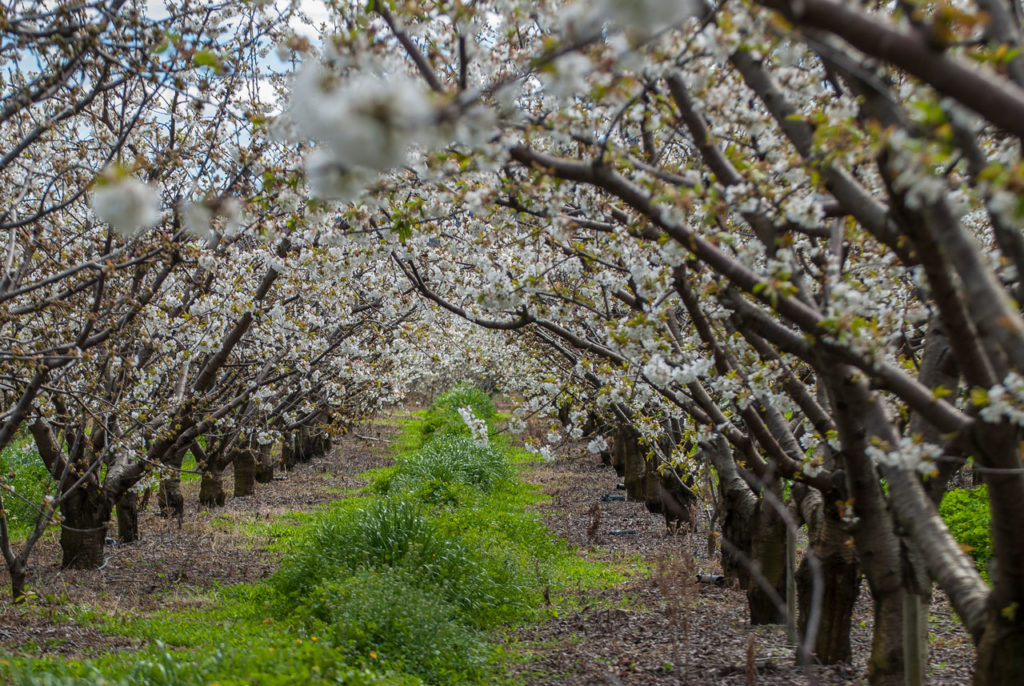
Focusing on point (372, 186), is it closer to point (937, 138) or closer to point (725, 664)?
point (937, 138)

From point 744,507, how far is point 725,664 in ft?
5.68

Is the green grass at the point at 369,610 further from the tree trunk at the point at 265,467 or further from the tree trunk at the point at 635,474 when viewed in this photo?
the tree trunk at the point at 265,467

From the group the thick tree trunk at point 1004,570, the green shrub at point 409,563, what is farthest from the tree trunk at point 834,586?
the green shrub at point 409,563

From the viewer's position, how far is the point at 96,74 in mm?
→ 6336

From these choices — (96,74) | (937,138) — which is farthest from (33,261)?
(937,138)

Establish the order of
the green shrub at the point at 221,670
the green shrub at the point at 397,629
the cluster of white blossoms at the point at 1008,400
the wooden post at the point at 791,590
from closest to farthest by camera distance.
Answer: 1. the cluster of white blossoms at the point at 1008,400
2. the green shrub at the point at 221,670
3. the green shrub at the point at 397,629
4. the wooden post at the point at 791,590

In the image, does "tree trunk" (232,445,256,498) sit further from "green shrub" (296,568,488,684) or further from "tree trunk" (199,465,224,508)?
"green shrub" (296,568,488,684)

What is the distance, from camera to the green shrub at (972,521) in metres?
9.11

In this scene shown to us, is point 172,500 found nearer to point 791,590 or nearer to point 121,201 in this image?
point 791,590

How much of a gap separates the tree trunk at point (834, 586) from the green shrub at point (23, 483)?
840 cm

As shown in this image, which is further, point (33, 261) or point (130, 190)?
point (33, 261)

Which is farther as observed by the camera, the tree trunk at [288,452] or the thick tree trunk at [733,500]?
the tree trunk at [288,452]

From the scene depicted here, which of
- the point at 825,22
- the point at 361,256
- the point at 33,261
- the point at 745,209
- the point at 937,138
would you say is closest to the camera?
the point at 825,22

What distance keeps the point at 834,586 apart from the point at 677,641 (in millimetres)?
1499
